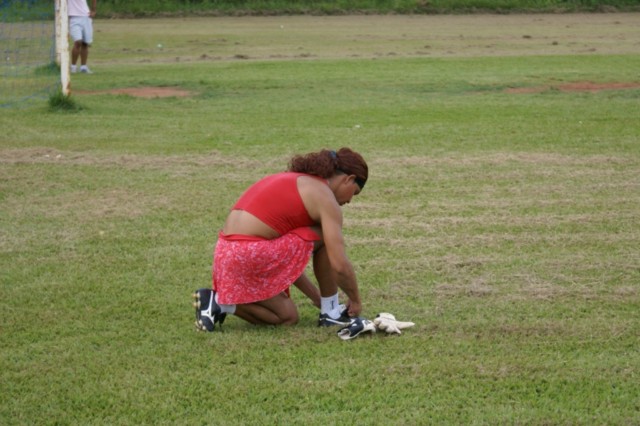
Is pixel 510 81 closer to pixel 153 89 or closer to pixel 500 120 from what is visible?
pixel 500 120

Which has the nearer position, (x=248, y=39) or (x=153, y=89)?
(x=153, y=89)

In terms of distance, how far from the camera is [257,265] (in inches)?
219

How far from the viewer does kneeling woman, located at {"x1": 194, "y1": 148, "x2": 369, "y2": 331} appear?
5.54 metres

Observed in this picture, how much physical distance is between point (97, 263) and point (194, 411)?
2.76 meters

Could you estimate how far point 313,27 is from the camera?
31.7 m

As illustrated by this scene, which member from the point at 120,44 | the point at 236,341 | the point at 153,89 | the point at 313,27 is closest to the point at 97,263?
the point at 236,341

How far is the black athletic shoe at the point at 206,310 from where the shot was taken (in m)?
5.62

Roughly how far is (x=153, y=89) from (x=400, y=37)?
12085 millimetres

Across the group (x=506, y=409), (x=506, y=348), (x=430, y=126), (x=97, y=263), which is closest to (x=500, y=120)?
(x=430, y=126)

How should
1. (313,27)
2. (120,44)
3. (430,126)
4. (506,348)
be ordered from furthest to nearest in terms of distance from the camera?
(313,27) → (120,44) → (430,126) → (506,348)

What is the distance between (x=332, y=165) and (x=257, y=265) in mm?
664

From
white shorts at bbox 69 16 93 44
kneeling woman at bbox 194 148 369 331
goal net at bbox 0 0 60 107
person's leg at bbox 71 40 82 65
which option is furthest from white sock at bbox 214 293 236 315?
person's leg at bbox 71 40 82 65

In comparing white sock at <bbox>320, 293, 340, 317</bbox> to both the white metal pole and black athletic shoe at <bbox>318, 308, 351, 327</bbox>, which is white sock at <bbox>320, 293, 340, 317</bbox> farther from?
the white metal pole

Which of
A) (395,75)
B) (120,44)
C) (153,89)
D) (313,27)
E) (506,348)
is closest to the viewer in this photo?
(506,348)
